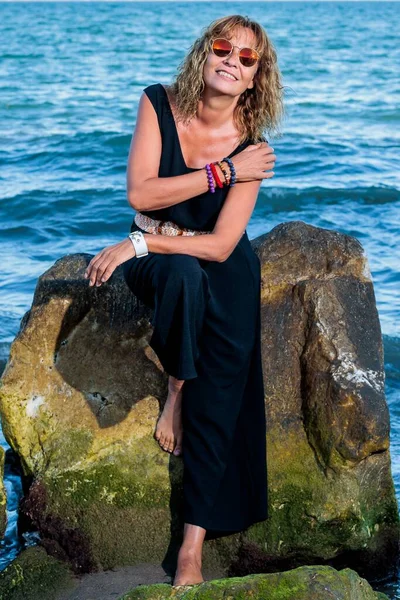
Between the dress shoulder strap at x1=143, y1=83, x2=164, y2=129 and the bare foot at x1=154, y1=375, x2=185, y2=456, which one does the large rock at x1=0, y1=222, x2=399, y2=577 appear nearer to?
the bare foot at x1=154, y1=375, x2=185, y2=456

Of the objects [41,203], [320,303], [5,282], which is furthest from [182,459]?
[41,203]

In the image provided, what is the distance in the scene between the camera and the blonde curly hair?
441 cm

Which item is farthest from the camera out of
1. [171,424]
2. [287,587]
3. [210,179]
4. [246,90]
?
[246,90]

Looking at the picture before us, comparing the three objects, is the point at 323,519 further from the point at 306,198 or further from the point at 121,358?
the point at 306,198

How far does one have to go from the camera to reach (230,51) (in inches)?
172

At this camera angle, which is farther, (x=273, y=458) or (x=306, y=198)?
(x=306, y=198)

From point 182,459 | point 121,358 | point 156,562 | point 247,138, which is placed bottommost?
point 156,562

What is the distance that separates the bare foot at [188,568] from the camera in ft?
13.7

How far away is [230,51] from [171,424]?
5.54 feet

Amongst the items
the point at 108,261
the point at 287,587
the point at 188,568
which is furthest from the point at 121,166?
the point at 287,587

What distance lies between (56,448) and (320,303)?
140cm

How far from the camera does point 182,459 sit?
14.8 ft

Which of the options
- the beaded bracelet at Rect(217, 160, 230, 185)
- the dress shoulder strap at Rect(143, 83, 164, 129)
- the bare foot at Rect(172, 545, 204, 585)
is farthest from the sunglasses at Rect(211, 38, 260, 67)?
the bare foot at Rect(172, 545, 204, 585)

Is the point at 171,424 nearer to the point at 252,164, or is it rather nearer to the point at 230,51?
the point at 252,164
